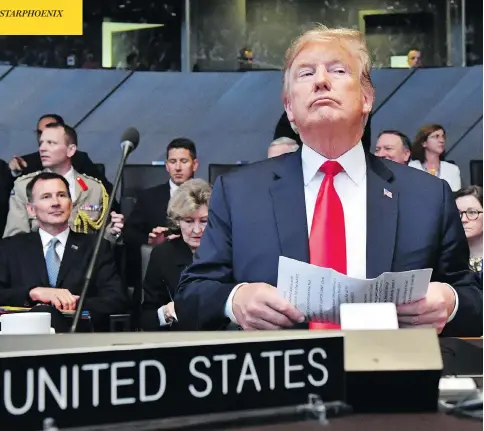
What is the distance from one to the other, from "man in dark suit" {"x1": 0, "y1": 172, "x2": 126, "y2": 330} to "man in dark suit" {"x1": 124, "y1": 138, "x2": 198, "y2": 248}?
1.93ft

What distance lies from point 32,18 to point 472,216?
7.77 ft

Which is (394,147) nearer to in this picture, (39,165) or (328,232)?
(39,165)

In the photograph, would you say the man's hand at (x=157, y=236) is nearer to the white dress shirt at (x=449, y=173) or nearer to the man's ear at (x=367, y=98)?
the white dress shirt at (x=449, y=173)

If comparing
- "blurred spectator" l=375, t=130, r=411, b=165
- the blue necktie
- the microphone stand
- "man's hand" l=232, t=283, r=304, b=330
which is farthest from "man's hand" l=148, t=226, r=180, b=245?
"man's hand" l=232, t=283, r=304, b=330

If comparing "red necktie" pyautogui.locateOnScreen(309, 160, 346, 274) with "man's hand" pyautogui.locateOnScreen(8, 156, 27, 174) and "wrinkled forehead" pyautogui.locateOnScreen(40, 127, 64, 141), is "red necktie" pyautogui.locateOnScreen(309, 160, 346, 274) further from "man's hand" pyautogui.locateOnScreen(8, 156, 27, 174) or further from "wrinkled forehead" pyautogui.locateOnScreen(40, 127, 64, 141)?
"man's hand" pyautogui.locateOnScreen(8, 156, 27, 174)

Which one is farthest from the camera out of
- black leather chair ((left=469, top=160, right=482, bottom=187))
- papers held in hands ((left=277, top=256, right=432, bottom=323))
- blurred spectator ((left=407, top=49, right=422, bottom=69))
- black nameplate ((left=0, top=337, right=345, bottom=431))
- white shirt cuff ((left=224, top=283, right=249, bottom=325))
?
blurred spectator ((left=407, top=49, right=422, bottom=69))

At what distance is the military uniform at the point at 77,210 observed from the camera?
4.50 metres

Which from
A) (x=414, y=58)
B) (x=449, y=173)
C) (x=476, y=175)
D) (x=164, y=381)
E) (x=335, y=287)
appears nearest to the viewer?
(x=164, y=381)

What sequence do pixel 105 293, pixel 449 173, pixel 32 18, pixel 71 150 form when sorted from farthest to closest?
1. pixel 449 173
2. pixel 71 150
3. pixel 105 293
4. pixel 32 18

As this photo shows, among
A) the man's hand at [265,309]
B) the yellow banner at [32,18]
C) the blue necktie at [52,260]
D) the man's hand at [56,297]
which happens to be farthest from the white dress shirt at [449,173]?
the man's hand at [265,309]

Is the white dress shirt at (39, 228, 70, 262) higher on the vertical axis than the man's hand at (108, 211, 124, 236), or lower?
lower

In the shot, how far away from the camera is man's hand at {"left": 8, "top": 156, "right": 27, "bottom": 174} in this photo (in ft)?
17.0

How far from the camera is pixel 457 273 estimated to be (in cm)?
169

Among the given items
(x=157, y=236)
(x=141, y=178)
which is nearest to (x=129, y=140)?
(x=157, y=236)
